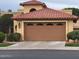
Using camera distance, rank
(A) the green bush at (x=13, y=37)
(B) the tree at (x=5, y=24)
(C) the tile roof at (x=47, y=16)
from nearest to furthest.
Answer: (A) the green bush at (x=13, y=37) → (C) the tile roof at (x=47, y=16) → (B) the tree at (x=5, y=24)

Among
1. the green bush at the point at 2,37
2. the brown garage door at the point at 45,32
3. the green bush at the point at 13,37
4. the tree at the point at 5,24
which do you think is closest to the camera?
the green bush at the point at 2,37

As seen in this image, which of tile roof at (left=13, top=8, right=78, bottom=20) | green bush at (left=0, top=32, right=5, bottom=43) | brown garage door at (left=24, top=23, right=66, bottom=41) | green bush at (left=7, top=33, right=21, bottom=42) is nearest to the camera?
green bush at (left=0, top=32, right=5, bottom=43)

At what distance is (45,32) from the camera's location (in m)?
43.3

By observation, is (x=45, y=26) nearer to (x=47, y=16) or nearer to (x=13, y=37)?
(x=47, y=16)

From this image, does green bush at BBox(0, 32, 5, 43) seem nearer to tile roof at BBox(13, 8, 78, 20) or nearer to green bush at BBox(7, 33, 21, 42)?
green bush at BBox(7, 33, 21, 42)

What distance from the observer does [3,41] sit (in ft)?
134

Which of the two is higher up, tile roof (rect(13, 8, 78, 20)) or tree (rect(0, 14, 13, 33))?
tile roof (rect(13, 8, 78, 20))

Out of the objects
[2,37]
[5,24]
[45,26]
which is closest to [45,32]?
[45,26]

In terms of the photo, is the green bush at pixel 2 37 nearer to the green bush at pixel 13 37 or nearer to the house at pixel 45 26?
the green bush at pixel 13 37

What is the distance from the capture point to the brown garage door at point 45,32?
43.2 meters

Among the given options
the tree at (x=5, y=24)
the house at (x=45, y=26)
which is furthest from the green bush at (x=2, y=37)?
the tree at (x=5, y=24)

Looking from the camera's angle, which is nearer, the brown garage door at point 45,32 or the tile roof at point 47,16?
the tile roof at point 47,16

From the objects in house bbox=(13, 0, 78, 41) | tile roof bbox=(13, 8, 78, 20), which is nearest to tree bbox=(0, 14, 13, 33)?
tile roof bbox=(13, 8, 78, 20)

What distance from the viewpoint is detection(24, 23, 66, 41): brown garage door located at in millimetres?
43156
